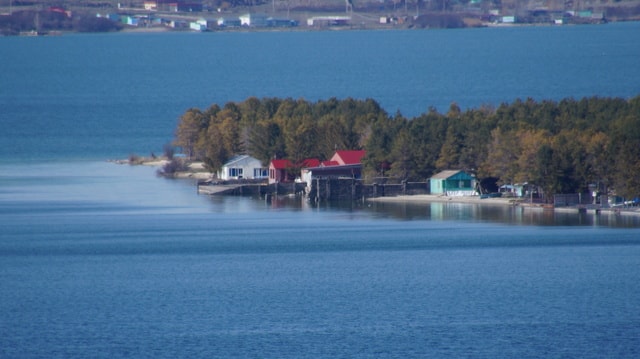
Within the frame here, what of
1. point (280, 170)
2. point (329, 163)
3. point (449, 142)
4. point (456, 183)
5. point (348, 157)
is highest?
point (449, 142)

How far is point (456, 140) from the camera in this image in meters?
56.1

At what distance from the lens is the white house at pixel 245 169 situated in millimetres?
61281

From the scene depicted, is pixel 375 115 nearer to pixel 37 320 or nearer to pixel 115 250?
pixel 115 250

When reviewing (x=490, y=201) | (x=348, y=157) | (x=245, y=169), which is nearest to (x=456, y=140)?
(x=490, y=201)

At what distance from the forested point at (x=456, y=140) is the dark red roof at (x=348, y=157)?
475mm

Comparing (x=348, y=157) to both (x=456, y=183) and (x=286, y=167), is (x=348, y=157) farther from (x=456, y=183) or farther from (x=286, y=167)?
(x=456, y=183)

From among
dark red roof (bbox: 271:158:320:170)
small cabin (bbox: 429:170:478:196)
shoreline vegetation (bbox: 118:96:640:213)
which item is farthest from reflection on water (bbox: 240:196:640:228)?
dark red roof (bbox: 271:158:320:170)

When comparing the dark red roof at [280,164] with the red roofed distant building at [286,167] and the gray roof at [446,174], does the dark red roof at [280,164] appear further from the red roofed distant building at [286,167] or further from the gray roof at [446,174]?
the gray roof at [446,174]

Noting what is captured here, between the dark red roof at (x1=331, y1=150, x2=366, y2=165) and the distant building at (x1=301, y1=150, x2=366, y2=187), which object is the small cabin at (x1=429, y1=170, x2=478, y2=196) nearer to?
the distant building at (x1=301, y1=150, x2=366, y2=187)

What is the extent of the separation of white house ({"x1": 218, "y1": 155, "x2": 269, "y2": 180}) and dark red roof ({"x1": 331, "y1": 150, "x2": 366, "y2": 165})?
363 cm

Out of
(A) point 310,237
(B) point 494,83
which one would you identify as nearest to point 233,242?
(A) point 310,237

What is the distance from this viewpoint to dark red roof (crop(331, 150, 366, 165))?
5862cm

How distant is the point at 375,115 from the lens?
2584 inches

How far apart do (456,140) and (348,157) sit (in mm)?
4894
